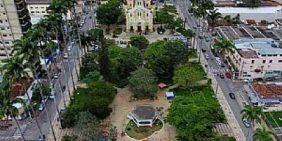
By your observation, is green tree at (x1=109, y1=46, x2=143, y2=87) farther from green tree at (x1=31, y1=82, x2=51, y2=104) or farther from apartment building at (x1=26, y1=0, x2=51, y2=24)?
apartment building at (x1=26, y1=0, x2=51, y2=24)

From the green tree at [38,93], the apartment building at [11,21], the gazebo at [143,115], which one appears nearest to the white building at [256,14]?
the gazebo at [143,115]

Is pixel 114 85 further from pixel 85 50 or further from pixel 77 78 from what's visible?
pixel 85 50

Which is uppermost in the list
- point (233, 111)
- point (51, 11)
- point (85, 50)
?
point (51, 11)

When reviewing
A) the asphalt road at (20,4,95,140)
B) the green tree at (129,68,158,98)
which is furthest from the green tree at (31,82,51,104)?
the green tree at (129,68,158,98)

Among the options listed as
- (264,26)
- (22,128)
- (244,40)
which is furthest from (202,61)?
(22,128)

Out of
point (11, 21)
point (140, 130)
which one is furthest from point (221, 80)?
point (11, 21)

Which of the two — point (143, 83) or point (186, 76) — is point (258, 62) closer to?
point (186, 76)
